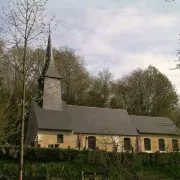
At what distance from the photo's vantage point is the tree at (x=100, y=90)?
142 ft

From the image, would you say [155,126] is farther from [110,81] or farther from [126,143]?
[110,81]

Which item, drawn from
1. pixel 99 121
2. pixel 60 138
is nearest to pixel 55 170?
pixel 60 138

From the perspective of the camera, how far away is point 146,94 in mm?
44688

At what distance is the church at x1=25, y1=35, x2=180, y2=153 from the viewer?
2931 cm

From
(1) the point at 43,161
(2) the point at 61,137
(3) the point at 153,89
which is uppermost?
(3) the point at 153,89

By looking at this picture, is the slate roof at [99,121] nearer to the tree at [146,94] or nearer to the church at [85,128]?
the church at [85,128]

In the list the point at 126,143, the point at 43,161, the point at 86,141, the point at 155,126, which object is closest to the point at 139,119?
the point at 155,126

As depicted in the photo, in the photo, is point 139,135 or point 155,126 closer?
point 139,135

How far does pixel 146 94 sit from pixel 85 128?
53.3ft

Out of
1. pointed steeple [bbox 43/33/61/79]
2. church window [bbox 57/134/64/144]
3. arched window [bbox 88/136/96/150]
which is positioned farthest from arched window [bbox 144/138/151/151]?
pointed steeple [bbox 43/33/61/79]

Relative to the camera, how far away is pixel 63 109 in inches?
1264

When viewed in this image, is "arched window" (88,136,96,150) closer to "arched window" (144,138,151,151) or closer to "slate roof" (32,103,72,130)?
"slate roof" (32,103,72,130)

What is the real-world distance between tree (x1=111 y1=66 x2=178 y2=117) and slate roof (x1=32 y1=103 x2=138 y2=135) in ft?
31.0

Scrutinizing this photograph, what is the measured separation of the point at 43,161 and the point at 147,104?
25.8 meters
